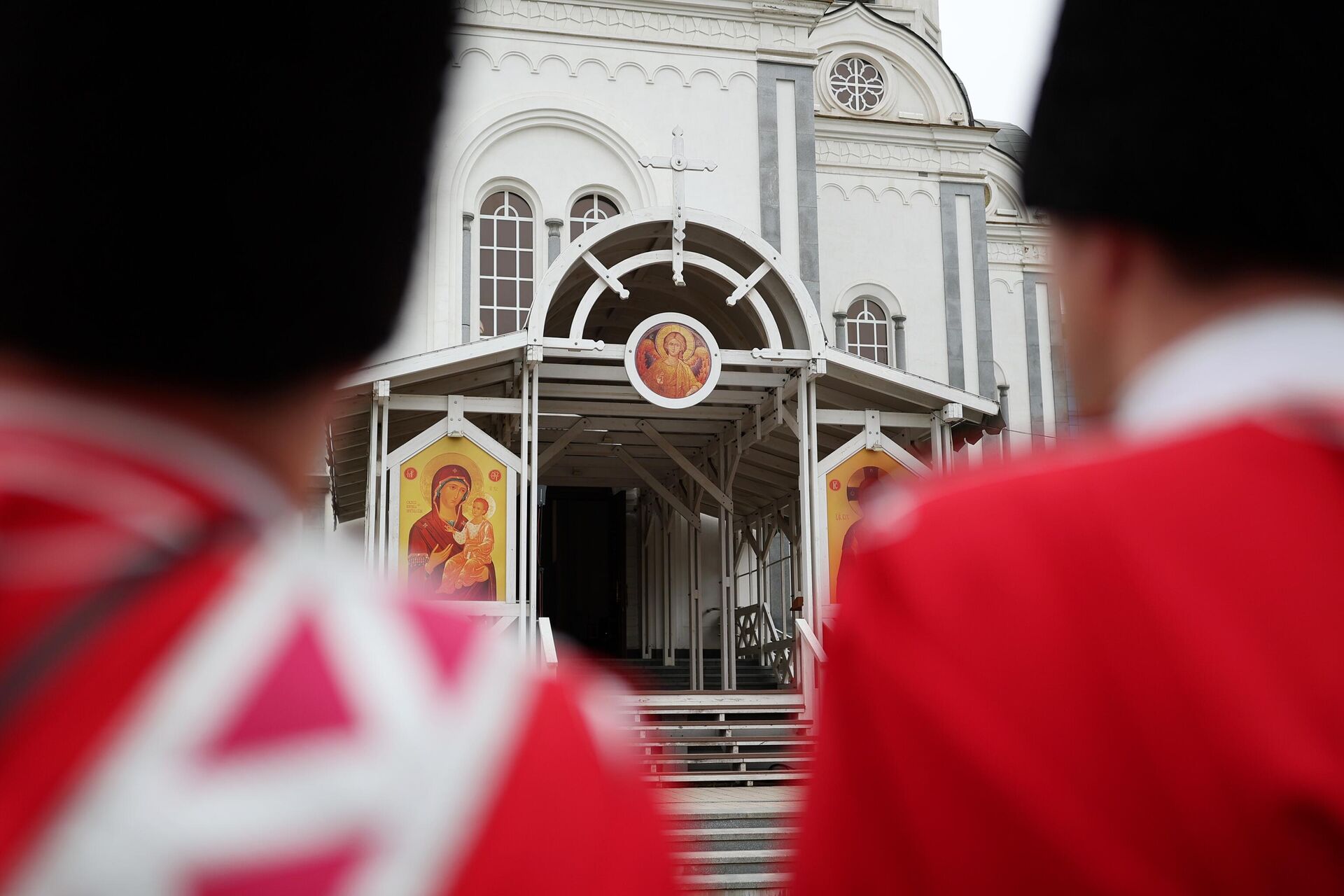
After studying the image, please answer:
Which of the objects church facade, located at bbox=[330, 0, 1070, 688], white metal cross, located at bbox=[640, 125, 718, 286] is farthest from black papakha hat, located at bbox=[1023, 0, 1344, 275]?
white metal cross, located at bbox=[640, 125, 718, 286]

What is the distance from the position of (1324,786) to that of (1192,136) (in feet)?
1.77

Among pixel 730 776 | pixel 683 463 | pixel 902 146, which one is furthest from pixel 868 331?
pixel 730 776

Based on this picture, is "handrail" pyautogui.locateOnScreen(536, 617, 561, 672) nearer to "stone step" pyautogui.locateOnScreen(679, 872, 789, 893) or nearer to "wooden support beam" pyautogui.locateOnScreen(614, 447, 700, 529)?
"stone step" pyautogui.locateOnScreen(679, 872, 789, 893)

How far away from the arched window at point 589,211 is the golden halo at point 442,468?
716 cm

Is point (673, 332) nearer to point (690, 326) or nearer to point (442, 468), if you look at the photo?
point (690, 326)

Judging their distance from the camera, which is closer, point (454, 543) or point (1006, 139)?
point (454, 543)

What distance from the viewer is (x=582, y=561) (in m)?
19.8

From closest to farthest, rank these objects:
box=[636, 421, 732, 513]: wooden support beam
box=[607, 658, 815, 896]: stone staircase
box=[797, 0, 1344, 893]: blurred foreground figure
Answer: box=[797, 0, 1344, 893]: blurred foreground figure < box=[607, 658, 815, 896]: stone staircase < box=[636, 421, 732, 513]: wooden support beam

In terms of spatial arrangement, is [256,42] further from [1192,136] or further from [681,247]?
[681,247]

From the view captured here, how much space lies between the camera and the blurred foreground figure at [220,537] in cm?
76

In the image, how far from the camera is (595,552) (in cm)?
1991

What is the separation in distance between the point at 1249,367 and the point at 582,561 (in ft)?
62.3

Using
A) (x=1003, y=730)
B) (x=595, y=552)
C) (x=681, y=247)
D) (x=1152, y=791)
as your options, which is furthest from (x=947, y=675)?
(x=595, y=552)

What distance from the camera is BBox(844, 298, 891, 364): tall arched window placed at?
784 inches
